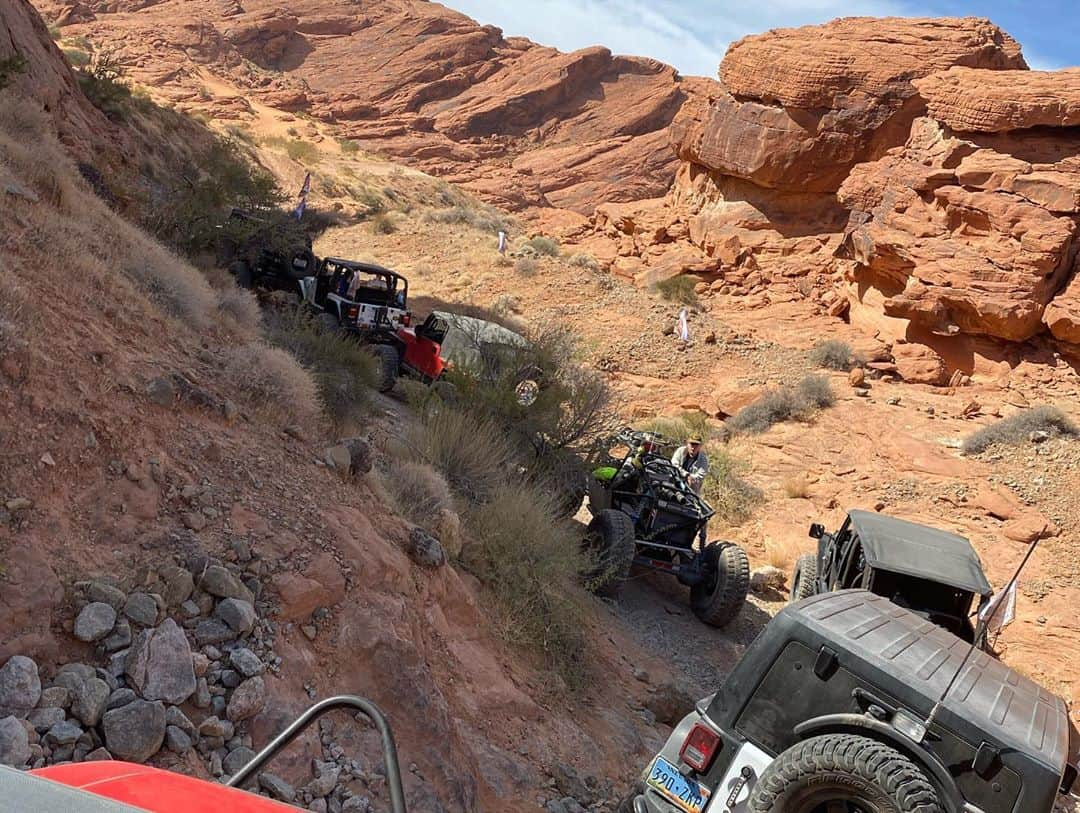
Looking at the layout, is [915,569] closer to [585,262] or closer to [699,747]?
[699,747]

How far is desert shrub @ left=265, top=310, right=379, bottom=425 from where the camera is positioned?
8.52 m

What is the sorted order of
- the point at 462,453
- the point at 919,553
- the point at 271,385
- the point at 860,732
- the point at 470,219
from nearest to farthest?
the point at 860,732 → the point at 271,385 → the point at 919,553 → the point at 462,453 → the point at 470,219

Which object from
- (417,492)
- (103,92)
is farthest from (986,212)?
(103,92)

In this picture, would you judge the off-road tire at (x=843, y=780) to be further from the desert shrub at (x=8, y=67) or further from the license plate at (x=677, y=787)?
the desert shrub at (x=8, y=67)

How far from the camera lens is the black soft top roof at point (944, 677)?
306 centimetres

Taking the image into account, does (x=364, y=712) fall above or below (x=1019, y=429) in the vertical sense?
below

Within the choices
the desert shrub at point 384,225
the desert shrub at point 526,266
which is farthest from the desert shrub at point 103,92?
the desert shrub at point 384,225

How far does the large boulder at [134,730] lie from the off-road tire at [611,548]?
5.22m

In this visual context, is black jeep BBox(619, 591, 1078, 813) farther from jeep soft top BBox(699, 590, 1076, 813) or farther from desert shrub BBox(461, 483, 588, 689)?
desert shrub BBox(461, 483, 588, 689)

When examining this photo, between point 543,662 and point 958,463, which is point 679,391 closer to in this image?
point 958,463

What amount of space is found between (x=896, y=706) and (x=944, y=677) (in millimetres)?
349

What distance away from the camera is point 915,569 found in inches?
275

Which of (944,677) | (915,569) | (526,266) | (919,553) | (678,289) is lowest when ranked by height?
(944,677)

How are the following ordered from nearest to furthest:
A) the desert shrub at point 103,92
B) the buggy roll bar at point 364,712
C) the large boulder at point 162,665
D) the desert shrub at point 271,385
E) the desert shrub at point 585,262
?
1. the buggy roll bar at point 364,712
2. the large boulder at point 162,665
3. the desert shrub at point 271,385
4. the desert shrub at point 103,92
5. the desert shrub at point 585,262
